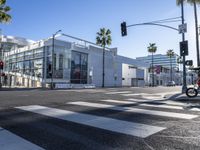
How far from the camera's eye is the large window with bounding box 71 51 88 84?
4919 cm

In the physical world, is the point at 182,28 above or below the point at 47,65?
above

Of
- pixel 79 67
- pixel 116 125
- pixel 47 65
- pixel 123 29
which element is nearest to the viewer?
pixel 116 125

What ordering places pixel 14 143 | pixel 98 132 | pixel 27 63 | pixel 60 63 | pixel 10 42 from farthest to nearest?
pixel 10 42 < pixel 27 63 < pixel 60 63 < pixel 98 132 < pixel 14 143

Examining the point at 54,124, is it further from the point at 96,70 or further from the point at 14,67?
the point at 14,67

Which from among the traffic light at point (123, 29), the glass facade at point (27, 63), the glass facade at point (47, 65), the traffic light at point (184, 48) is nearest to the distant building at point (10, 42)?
the glass facade at point (27, 63)

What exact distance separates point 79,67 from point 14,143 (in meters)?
46.9

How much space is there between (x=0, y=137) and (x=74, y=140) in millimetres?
1588

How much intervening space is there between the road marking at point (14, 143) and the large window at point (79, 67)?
144ft

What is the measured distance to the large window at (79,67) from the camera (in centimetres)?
4919

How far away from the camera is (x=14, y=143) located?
4.34 meters

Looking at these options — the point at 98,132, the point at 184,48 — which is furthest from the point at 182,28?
the point at 98,132

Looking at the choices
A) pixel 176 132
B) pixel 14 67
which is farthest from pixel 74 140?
pixel 14 67

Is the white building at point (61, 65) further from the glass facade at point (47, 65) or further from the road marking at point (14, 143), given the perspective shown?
the road marking at point (14, 143)

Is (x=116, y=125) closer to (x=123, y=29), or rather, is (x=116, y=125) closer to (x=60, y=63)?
(x=123, y=29)
